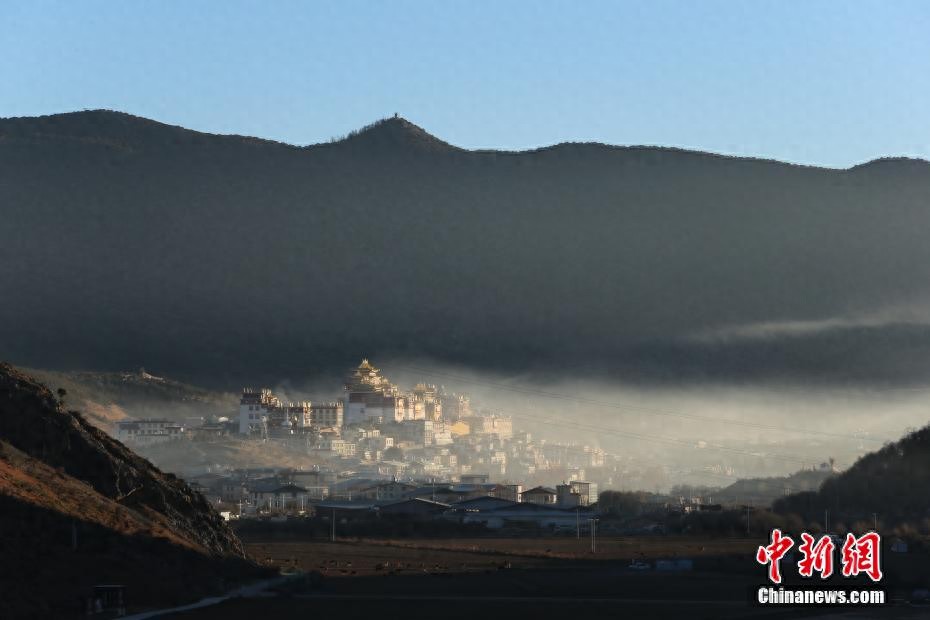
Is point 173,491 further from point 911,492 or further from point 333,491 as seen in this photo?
point 333,491

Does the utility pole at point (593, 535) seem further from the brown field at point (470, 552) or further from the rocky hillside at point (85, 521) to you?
the rocky hillside at point (85, 521)

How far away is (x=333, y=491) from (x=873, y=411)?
177 ft

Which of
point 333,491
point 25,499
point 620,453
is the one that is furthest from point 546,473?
point 25,499

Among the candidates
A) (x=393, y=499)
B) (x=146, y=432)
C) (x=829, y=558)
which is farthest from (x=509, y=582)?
(x=146, y=432)

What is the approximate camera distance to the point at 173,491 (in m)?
62.3

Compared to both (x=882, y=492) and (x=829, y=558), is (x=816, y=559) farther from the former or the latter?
(x=882, y=492)

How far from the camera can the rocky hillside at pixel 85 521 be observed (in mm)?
48031

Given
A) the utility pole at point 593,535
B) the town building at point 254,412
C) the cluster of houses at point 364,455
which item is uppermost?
the town building at point 254,412

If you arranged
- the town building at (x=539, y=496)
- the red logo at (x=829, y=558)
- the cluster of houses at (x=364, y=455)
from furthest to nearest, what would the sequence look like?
the cluster of houses at (x=364, y=455) → the town building at (x=539, y=496) → the red logo at (x=829, y=558)

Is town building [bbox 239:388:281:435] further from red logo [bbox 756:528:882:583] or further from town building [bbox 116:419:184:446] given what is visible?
red logo [bbox 756:528:882:583]

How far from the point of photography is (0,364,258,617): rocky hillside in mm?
48031

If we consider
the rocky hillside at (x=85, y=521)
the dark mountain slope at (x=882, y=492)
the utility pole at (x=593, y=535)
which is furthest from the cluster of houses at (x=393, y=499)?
the rocky hillside at (x=85, y=521)

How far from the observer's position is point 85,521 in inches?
2053

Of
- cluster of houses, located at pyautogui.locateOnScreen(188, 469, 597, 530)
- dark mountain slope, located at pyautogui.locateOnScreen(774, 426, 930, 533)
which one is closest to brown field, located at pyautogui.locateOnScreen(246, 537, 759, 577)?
dark mountain slope, located at pyautogui.locateOnScreen(774, 426, 930, 533)
